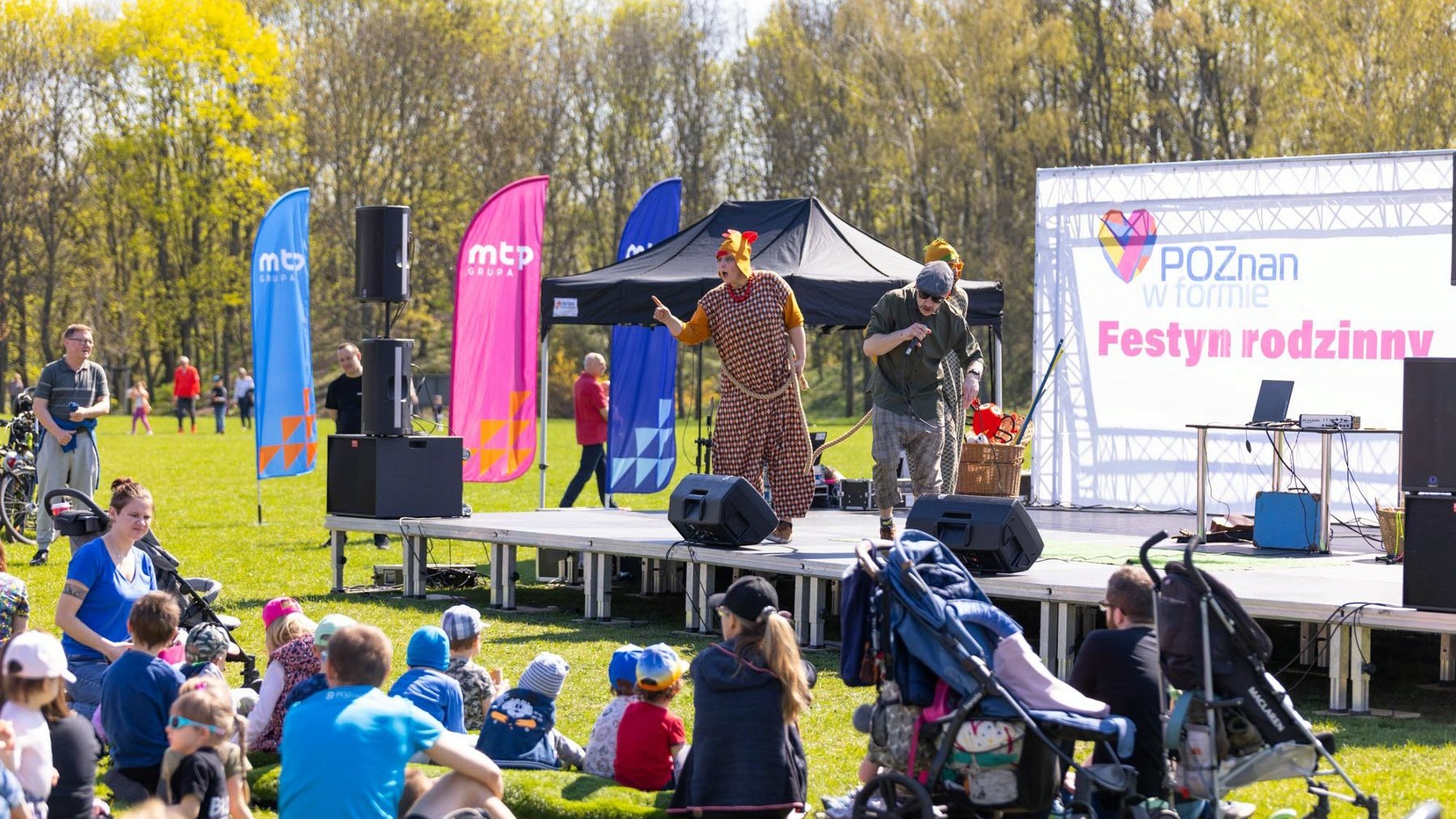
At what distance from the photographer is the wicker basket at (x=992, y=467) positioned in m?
11.5

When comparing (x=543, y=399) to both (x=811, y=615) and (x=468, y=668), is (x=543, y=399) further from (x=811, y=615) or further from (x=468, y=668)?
(x=468, y=668)

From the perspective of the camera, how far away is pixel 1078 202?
14203 millimetres

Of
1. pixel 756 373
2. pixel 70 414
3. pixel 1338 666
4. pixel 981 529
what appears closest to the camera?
pixel 1338 666

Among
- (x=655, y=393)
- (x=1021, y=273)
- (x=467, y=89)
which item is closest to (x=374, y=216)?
(x=655, y=393)

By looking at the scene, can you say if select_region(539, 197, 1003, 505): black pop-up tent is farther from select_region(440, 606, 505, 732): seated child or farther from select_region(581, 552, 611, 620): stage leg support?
select_region(440, 606, 505, 732): seated child

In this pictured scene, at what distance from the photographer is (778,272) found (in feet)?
39.4

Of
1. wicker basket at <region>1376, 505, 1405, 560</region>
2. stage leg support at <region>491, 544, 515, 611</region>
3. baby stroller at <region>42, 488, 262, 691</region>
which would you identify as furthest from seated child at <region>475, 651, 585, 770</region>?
wicker basket at <region>1376, 505, 1405, 560</region>

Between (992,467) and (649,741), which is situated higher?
(992,467)

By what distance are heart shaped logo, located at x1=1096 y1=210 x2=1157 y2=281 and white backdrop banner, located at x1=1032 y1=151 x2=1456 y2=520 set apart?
14 mm

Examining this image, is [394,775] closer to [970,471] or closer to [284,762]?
[284,762]

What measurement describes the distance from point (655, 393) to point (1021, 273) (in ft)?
83.0

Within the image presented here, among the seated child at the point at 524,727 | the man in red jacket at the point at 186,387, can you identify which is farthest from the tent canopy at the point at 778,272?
the man in red jacket at the point at 186,387

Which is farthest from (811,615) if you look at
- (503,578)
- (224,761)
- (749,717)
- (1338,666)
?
(224,761)

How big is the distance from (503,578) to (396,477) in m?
0.93
